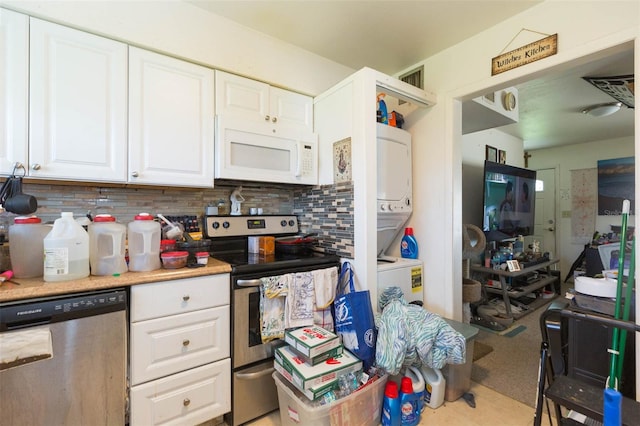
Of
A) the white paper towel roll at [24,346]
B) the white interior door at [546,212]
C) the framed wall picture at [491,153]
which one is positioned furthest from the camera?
the white interior door at [546,212]

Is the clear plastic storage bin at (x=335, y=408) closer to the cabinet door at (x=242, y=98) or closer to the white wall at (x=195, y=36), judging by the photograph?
the cabinet door at (x=242, y=98)

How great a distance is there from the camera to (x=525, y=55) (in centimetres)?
170

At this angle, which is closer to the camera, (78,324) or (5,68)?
(78,324)

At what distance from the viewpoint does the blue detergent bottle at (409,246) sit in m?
2.24

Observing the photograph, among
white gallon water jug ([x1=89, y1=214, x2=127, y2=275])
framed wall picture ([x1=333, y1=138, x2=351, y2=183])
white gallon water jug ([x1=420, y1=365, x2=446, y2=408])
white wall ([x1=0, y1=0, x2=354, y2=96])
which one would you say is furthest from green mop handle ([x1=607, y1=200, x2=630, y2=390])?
A: white gallon water jug ([x1=89, y1=214, x2=127, y2=275])

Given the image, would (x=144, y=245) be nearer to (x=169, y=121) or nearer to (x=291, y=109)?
(x=169, y=121)

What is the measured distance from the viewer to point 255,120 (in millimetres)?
1945

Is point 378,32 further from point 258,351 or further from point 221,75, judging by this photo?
point 258,351

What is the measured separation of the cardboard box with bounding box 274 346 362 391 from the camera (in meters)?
1.36

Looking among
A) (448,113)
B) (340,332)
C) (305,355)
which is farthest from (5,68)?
(448,113)

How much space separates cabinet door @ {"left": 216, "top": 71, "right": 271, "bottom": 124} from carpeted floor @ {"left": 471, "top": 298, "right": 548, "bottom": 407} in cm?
239

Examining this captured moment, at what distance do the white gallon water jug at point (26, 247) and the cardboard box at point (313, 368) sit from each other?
1230 mm

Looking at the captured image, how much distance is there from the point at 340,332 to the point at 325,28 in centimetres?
194

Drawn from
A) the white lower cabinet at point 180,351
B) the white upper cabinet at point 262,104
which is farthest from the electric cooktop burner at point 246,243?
the white upper cabinet at point 262,104
